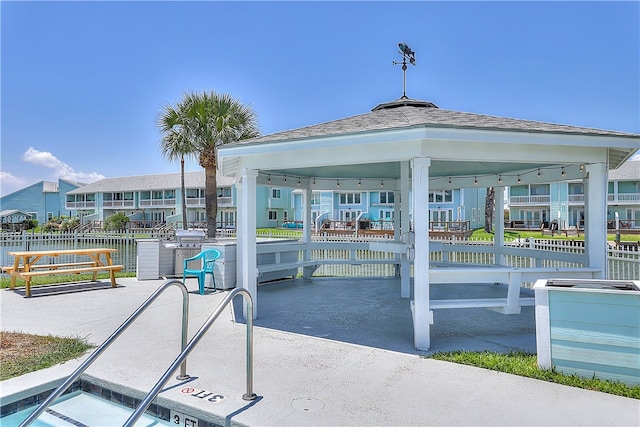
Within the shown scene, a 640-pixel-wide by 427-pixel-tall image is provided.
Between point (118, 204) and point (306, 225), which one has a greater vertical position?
point (118, 204)

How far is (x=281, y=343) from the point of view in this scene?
502 cm

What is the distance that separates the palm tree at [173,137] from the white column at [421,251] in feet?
43.1

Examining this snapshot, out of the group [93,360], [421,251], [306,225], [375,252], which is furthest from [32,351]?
[375,252]

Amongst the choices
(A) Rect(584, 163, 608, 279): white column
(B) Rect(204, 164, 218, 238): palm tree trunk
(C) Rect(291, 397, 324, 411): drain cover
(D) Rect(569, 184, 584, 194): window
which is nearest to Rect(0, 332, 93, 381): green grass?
(C) Rect(291, 397, 324, 411): drain cover

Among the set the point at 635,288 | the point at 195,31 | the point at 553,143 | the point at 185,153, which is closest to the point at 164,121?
the point at 185,153

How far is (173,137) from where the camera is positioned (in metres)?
16.3

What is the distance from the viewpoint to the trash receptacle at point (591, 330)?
3.62m

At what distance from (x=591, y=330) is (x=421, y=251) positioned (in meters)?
1.93

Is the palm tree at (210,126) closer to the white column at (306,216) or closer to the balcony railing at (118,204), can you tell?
the white column at (306,216)

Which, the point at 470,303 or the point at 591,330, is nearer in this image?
the point at 591,330

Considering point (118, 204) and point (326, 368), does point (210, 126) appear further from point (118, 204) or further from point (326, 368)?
point (118, 204)

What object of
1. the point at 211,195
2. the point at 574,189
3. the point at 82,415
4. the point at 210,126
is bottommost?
the point at 82,415

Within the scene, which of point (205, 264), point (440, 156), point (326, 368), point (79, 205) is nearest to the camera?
point (326, 368)

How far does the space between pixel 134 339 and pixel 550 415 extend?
4835 millimetres
